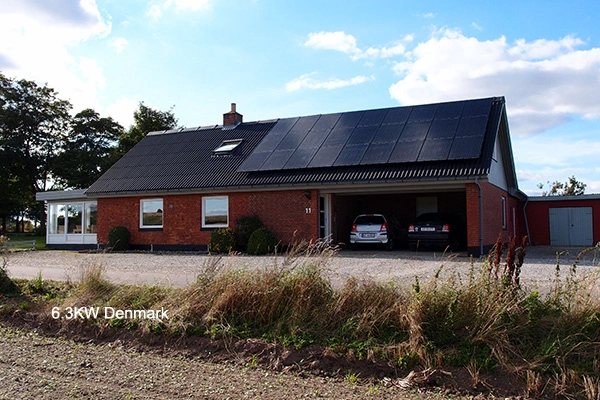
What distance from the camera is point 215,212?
2048 cm

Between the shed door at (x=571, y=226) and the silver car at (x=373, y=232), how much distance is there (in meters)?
11.5

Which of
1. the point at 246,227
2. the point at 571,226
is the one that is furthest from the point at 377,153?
the point at 571,226

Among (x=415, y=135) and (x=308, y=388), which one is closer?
(x=308, y=388)

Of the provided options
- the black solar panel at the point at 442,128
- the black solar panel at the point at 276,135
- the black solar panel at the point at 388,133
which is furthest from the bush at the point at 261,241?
the black solar panel at the point at 442,128

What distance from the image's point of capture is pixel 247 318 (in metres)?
6.34

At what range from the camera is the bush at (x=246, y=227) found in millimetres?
18781

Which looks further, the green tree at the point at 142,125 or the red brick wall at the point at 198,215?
the green tree at the point at 142,125

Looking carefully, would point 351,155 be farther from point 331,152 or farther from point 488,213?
point 488,213

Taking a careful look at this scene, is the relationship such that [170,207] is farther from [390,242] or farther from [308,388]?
[308,388]

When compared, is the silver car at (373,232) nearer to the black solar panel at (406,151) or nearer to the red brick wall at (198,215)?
the red brick wall at (198,215)

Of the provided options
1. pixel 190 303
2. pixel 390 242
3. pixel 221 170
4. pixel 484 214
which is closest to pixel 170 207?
pixel 221 170

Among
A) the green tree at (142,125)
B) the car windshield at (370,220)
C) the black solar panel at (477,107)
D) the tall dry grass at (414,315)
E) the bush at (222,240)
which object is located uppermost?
the green tree at (142,125)

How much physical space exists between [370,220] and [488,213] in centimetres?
413

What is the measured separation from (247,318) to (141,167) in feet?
62.1
